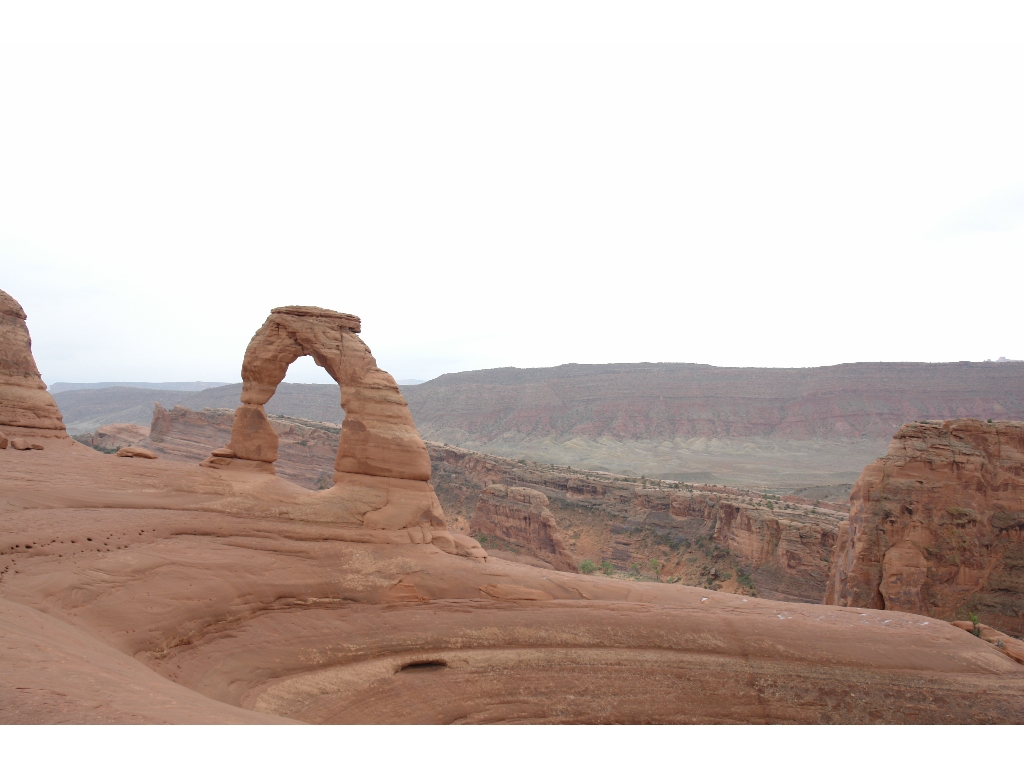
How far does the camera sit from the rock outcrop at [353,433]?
56.0 feet

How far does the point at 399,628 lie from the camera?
547 inches

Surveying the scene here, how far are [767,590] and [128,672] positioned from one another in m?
32.8

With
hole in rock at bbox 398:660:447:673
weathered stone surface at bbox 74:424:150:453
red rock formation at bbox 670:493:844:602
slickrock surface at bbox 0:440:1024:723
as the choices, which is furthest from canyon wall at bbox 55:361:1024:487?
hole in rock at bbox 398:660:447:673

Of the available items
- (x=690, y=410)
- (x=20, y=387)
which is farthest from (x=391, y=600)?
(x=690, y=410)

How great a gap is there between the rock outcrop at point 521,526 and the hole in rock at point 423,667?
69.0ft

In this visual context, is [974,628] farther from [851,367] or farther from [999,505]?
[851,367]

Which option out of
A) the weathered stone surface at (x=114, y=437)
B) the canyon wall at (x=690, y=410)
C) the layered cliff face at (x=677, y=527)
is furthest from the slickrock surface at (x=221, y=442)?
the canyon wall at (x=690, y=410)

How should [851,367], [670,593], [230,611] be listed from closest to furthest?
[230,611]
[670,593]
[851,367]

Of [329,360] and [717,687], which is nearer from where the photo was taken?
[717,687]

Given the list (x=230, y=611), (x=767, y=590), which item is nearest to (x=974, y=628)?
(x=767, y=590)

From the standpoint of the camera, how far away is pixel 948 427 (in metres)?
22.6

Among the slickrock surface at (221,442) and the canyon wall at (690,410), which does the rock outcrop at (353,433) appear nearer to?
the slickrock surface at (221,442)

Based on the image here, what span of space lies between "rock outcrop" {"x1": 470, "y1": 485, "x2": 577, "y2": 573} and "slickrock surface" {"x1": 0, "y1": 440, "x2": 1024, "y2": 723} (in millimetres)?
19729

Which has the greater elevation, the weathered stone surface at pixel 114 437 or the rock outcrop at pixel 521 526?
the weathered stone surface at pixel 114 437
